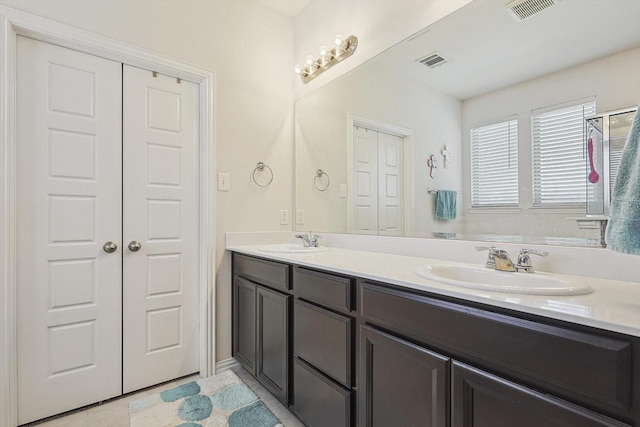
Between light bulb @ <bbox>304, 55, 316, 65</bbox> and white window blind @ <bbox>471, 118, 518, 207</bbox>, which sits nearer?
white window blind @ <bbox>471, 118, 518, 207</bbox>

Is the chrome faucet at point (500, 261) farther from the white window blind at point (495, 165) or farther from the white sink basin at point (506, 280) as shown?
the white window blind at point (495, 165)

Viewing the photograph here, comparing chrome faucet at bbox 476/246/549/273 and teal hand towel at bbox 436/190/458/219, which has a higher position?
teal hand towel at bbox 436/190/458/219

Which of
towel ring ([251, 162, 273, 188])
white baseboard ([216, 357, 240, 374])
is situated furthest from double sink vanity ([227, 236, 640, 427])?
towel ring ([251, 162, 273, 188])

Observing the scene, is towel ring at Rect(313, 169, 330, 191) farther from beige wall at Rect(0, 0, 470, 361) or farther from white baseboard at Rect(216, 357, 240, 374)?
white baseboard at Rect(216, 357, 240, 374)

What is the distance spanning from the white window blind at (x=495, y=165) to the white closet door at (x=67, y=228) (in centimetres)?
192

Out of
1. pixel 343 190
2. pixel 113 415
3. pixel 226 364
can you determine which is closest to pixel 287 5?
pixel 343 190

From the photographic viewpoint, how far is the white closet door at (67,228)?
5.24 feet

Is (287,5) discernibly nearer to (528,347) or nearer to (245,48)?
(245,48)

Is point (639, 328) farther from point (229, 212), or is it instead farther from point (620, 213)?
point (229, 212)

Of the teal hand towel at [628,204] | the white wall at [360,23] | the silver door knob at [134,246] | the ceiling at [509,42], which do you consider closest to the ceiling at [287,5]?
the white wall at [360,23]

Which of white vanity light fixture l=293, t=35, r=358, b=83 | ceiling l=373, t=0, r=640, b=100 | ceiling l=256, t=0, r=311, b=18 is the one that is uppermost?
ceiling l=256, t=0, r=311, b=18

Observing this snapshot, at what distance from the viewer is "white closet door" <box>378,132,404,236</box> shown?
69.4 inches

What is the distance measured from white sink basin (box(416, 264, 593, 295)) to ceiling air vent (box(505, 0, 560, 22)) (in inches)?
39.6

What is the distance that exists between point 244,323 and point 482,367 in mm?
1514
